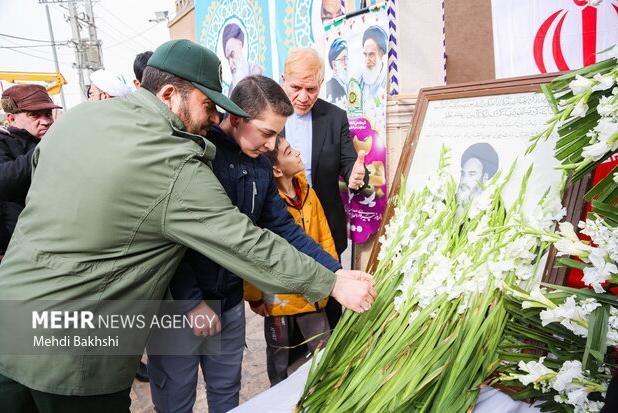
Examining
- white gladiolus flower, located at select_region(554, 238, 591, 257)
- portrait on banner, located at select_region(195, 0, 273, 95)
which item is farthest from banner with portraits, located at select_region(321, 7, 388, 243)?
portrait on banner, located at select_region(195, 0, 273, 95)

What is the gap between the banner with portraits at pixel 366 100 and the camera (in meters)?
2.71

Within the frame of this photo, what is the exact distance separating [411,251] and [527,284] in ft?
1.16

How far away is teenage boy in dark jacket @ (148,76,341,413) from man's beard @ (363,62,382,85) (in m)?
1.28

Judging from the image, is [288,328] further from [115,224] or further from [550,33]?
[550,33]

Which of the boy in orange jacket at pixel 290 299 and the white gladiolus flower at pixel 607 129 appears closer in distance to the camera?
the white gladiolus flower at pixel 607 129

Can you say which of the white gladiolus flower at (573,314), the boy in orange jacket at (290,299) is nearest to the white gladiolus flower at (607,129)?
the white gladiolus flower at (573,314)

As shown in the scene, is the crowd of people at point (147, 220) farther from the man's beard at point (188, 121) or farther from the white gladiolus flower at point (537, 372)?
the white gladiolus flower at point (537, 372)

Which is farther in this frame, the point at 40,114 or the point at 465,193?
the point at 40,114

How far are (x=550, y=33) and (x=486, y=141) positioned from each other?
1.23 m

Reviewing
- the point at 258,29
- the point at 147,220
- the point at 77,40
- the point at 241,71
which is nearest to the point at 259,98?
the point at 147,220

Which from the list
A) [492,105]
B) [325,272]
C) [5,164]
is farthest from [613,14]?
[5,164]

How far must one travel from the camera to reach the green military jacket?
113 centimetres

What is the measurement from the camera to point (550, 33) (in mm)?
2186

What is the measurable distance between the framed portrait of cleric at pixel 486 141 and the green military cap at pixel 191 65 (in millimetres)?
711
